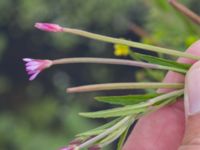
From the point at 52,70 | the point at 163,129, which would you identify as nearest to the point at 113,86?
the point at 163,129

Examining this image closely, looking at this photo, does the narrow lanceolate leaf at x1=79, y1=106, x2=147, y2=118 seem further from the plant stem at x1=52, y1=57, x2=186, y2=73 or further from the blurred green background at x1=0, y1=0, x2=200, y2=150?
the blurred green background at x1=0, y1=0, x2=200, y2=150

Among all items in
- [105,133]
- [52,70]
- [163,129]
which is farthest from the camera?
[52,70]

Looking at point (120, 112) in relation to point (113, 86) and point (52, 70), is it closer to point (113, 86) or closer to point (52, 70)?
point (113, 86)

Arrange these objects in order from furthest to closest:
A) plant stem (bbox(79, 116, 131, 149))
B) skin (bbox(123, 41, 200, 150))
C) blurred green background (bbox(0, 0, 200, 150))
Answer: blurred green background (bbox(0, 0, 200, 150)) < skin (bbox(123, 41, 200, 150)) < plant stem (bbox(79, 116, 131, 149))

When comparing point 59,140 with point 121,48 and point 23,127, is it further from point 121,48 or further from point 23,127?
point 121,48

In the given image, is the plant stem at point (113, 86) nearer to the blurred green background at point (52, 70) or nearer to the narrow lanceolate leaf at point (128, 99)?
the narrow lanceolate leaf at point (128, 99)

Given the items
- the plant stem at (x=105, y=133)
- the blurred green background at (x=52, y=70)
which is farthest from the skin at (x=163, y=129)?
the blurred green background at (x=52, y=70)

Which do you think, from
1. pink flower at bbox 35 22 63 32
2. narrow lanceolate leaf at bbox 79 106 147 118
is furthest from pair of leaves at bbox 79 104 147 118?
pink flower at bbox 35 22 63 32
